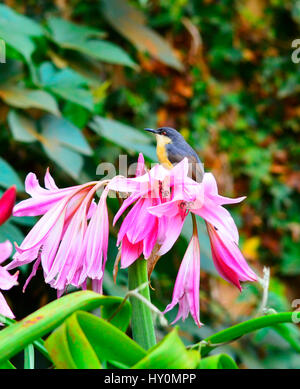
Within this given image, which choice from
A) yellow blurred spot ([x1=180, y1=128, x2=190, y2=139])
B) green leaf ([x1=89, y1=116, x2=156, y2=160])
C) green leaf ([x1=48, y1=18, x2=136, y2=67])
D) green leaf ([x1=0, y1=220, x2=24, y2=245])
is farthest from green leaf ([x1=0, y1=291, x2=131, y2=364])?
yellow blurred spot ([x1=180, y1=128, x2=190, y2=139])

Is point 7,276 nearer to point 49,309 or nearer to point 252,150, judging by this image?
point 49,309

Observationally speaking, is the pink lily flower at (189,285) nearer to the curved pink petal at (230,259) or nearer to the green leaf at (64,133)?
the curved pink petal at (230,259)

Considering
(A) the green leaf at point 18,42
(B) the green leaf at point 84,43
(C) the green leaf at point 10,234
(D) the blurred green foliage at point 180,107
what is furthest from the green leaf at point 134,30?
(C) the green leaf at point 10,234

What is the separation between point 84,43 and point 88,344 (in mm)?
1374

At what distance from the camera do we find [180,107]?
2.33m

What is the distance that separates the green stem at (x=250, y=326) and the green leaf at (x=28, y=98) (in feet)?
3.19

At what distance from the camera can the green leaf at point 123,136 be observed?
1367mm

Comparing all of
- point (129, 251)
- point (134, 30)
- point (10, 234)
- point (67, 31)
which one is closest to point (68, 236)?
point (129, 251)

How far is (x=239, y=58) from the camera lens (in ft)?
8.36

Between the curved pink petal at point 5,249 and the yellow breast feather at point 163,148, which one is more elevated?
the yellow breast feather at point 163,148

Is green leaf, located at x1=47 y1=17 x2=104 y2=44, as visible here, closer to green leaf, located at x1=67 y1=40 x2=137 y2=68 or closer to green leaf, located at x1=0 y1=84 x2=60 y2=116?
green leaf, located at x1=67 y1=40 x2=137 y2=68

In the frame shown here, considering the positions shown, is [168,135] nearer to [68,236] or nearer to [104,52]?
[104,52]

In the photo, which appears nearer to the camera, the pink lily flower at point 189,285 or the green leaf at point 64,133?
the pink lily flower at point 189,285

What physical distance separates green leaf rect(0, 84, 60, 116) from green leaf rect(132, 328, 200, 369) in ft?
3.37
